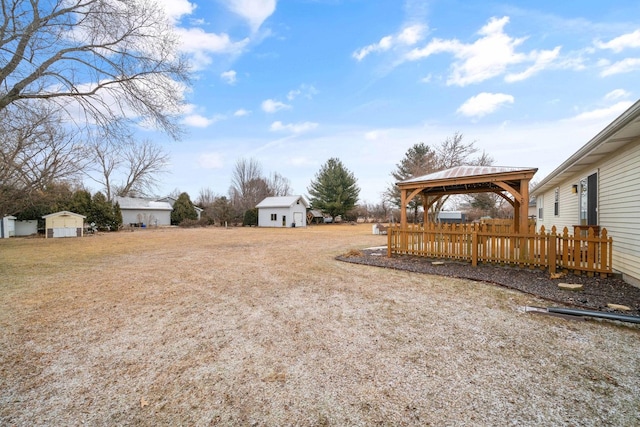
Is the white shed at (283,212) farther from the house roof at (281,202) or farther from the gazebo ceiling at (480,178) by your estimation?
the gazebo ceiling at (480,178)

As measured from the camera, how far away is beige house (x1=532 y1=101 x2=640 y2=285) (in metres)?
5.19

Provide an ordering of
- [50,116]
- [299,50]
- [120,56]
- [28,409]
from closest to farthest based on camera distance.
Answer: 1. [28,409]
2. [120,56]
3. [50,116]
4. [299,50]

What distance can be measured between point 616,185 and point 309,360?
25.9ft

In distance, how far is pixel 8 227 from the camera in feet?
66.5

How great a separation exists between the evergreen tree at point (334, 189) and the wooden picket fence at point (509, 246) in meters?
27.8

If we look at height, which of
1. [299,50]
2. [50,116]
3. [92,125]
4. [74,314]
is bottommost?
[74,314]

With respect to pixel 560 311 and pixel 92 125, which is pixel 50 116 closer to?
pixel 92 125

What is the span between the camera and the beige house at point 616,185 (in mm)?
5188

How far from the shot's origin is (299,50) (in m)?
12.9

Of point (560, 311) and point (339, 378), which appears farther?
point (560, 311)

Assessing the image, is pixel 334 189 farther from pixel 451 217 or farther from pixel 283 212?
pixel 451 217

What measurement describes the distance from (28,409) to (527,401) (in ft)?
12.5

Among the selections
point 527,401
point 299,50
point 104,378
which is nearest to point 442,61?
point 299,50

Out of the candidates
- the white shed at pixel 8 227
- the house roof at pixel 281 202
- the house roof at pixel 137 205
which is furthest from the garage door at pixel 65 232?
the house roof at pixel 281 202
